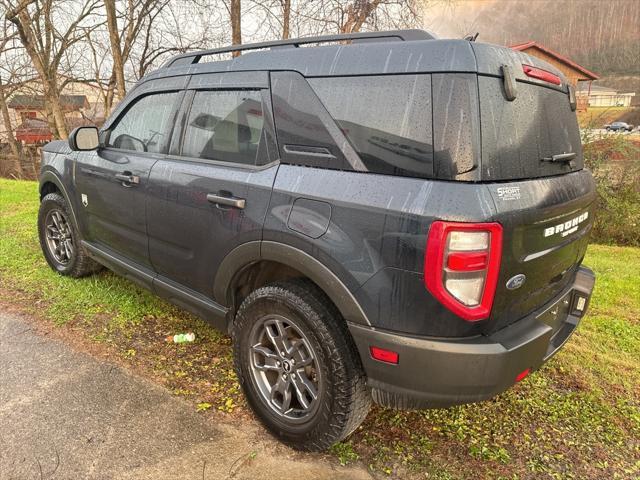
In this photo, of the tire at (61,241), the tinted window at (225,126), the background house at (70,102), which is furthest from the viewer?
the background house at (70,102)

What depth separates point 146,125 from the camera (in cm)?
320

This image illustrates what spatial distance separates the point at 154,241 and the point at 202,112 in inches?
35.5

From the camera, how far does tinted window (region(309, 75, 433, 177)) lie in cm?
177

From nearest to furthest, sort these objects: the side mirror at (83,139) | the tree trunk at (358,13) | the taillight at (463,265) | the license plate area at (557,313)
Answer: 1. the taillight at (463,265)
2. the license plate area at (557,313)
3. the side mirror at (83,139)
4. the tree trunk at (358,13)

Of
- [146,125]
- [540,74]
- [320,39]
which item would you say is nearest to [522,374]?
[540,74]

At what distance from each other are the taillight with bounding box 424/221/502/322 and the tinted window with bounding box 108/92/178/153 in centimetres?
203

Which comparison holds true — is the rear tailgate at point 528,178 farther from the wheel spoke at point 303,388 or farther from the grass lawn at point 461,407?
the wheel spoke at point 303,388

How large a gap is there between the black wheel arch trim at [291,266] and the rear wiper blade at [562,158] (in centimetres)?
106

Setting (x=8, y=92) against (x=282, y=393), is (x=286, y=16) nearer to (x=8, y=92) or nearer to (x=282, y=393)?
(x=282, y=393)

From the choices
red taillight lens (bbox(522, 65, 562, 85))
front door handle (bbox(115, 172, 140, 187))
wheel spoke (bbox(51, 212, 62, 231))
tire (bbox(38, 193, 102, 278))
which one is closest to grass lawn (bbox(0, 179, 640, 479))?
tire (bbox(38, 193, 102, 278))

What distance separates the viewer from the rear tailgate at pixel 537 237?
174 cm

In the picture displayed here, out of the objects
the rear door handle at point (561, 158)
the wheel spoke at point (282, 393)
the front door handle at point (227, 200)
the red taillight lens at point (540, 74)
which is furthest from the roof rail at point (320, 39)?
the wheel spoke at point (282, 393)

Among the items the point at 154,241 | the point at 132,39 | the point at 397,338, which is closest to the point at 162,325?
the point at 154,241

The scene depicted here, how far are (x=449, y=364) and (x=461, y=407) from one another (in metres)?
1.02
